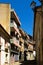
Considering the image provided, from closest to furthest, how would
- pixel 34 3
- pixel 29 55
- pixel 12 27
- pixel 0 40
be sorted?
pixel 34 3 < pixel 0 40 < pixel 12 27 < pixel 29 55

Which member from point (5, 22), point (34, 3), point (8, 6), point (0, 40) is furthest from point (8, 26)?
point (34, 3)

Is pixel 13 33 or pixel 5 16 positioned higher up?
pixel 5 16

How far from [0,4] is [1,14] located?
1.67 metres

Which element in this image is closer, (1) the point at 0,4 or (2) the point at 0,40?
(2) the point at 0,40

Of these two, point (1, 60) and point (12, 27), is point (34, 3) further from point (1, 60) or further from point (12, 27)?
point (12, 27)

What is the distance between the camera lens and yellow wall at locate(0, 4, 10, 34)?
31.2m

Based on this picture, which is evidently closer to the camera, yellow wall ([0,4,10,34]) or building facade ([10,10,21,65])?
yellow wall ([0,4,10,34])

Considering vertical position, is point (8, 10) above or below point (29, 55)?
above

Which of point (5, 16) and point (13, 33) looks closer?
point (5, 16)

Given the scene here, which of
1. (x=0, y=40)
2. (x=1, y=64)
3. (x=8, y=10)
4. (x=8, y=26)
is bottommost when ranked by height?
(x=1, y=64)

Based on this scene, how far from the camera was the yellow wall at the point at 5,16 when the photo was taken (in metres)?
31.2

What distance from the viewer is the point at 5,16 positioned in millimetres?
31453

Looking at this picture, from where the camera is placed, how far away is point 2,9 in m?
31.8

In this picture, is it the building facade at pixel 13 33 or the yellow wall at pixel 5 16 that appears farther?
the building facade at pixel 13 33
